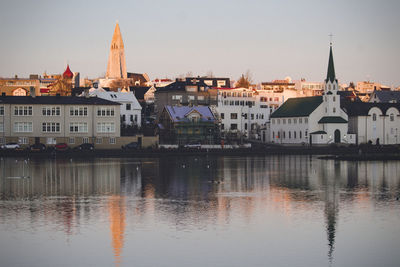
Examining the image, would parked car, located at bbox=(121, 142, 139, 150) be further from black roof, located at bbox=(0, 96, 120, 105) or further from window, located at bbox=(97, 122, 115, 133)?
black roof, located at bbox=(0, 96, 120, 105)

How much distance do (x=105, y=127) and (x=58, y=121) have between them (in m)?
6.75

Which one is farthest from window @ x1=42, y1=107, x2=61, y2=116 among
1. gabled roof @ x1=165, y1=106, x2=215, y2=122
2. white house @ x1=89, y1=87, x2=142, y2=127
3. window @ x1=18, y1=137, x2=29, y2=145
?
gabled roof @ x1=165, y1=106, x2=215, y2=122

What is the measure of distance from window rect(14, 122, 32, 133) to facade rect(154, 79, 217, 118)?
38.5 metres

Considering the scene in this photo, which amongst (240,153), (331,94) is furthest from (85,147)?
(331,94)

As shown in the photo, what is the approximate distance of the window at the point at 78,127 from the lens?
102 metres

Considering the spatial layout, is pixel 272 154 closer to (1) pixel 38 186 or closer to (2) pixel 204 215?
(1) pixel 38 186

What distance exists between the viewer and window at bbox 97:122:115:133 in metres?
103

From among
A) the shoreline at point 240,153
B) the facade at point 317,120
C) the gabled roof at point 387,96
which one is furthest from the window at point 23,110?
the gabled roof at point 387,96

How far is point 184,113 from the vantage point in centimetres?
12050

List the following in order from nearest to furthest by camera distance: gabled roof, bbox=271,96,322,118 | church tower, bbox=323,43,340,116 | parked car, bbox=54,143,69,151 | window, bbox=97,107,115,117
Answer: parked car, bbox=54,143,69,151
window, bbox=97,107,115,117
church tower, bbox=323,43,340,116
gabled roof, bbox=271,96,322,118

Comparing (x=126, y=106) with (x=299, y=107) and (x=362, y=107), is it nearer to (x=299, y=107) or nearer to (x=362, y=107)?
(x=299, y=107)

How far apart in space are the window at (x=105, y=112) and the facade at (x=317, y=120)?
120ft

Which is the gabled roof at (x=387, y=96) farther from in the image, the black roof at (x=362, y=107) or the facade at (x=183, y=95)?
the facade at (x=183, y=95)

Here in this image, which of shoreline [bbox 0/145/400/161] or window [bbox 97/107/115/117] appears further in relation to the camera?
window [bbox 97/107/115/117]
